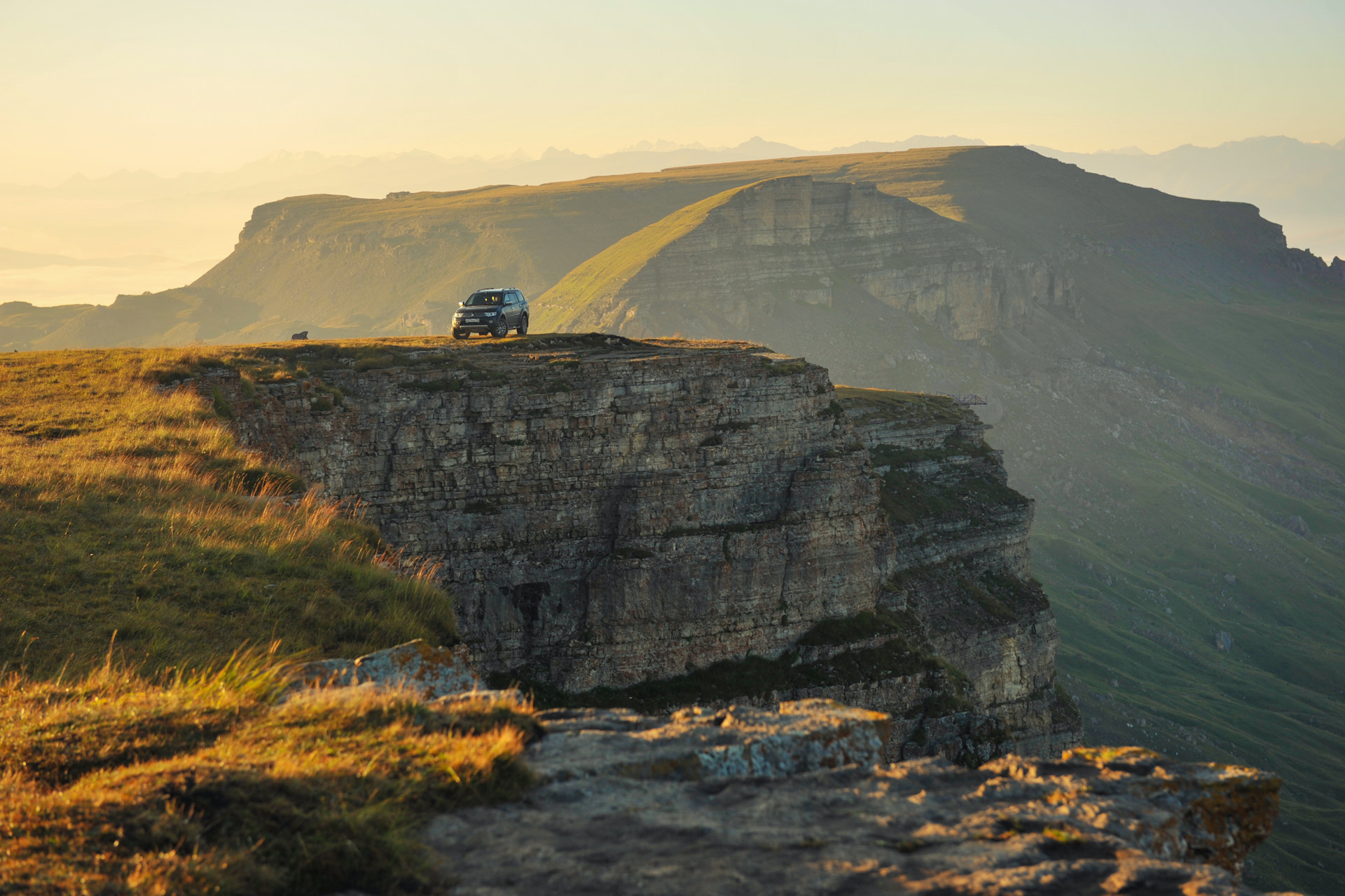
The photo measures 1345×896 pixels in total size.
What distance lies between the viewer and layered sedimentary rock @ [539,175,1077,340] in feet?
482

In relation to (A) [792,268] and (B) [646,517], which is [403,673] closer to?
(B) [646,517]

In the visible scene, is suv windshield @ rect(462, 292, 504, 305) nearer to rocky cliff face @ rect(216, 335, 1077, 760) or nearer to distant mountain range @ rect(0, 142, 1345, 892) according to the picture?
rocky cliff face @ rect(216, 335, 1077, 760)

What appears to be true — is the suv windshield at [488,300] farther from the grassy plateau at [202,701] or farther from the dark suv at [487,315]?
the grassy plateau at [202,701]

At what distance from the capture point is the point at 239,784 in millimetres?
5285

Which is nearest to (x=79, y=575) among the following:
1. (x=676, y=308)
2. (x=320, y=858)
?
(x=320, y=858)

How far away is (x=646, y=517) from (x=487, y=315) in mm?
15118

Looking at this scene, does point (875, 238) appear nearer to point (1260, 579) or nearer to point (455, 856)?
point (1260, 579)

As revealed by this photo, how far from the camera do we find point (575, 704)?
129ft

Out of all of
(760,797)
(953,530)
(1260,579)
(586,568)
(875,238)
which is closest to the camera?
(760,797)

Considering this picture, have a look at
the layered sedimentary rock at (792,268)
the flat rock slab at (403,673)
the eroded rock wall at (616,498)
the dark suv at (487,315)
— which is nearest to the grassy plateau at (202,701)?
the flat rock slab at (403,673)

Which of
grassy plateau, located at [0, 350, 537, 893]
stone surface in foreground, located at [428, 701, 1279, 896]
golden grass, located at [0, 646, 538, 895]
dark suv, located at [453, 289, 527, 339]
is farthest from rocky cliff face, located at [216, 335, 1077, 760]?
stone surface in foreground, located at [428, 701, 1279, 896]

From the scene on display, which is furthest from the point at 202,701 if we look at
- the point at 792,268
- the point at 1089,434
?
the point at 1089,434

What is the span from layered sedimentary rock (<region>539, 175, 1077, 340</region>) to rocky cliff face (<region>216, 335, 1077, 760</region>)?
89.6 metres

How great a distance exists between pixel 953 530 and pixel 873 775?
60.8m
